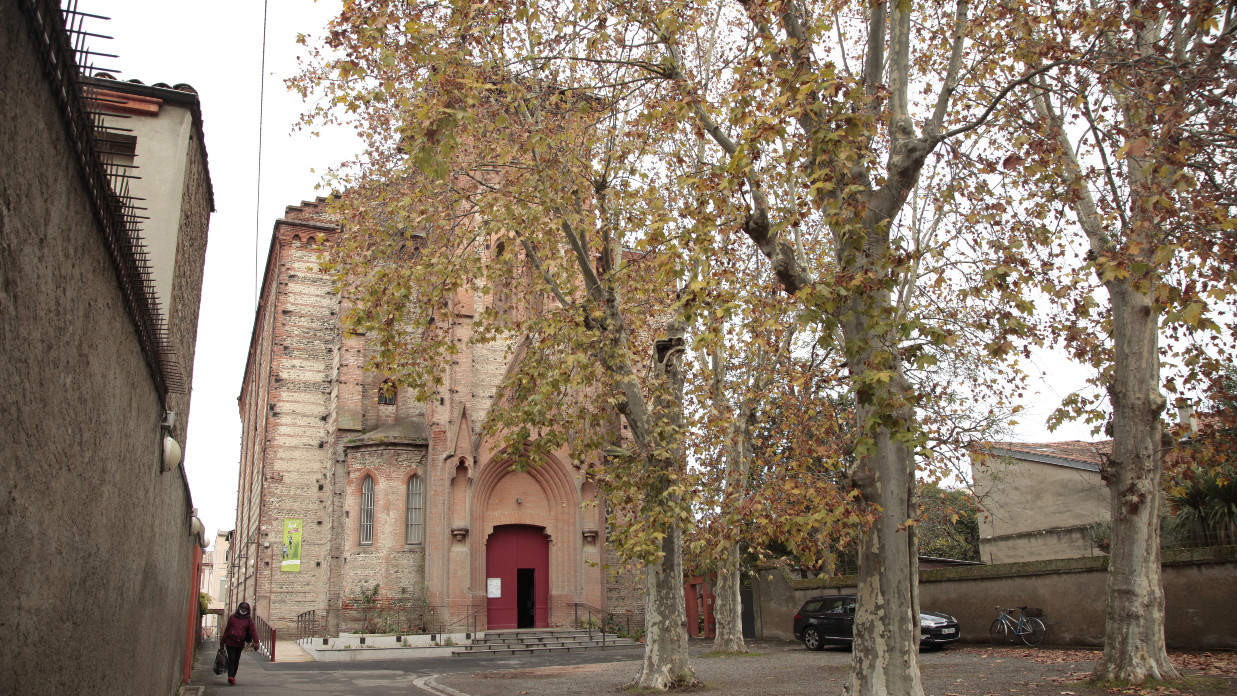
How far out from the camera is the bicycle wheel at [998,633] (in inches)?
769

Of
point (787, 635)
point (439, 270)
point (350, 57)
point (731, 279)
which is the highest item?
point (350, 57)

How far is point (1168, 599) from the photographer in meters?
15.7

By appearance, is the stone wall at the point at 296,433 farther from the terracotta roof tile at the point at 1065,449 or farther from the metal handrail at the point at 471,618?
the terracotta roof tile at the point at 1065,449

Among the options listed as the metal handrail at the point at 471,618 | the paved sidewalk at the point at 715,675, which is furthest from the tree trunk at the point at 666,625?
the metal handrail at the point at 471,618

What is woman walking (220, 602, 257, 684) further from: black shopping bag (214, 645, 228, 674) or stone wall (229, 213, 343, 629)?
stone wall (229, 213, 343, 629)

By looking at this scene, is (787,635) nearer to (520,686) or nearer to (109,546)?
(520,686)

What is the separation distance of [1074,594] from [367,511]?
20.4 metres

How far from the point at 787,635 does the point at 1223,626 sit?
554 inches

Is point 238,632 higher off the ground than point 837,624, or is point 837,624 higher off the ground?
point 238,632

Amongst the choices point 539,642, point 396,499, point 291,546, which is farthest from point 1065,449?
point 291,546

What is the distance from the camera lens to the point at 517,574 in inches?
1145

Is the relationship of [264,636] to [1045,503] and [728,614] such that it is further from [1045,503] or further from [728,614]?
[1045,503]

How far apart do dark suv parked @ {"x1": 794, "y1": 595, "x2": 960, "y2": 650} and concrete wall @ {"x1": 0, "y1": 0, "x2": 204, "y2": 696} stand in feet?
58.6

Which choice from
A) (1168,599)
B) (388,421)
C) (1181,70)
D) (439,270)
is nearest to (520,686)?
(439,270)
